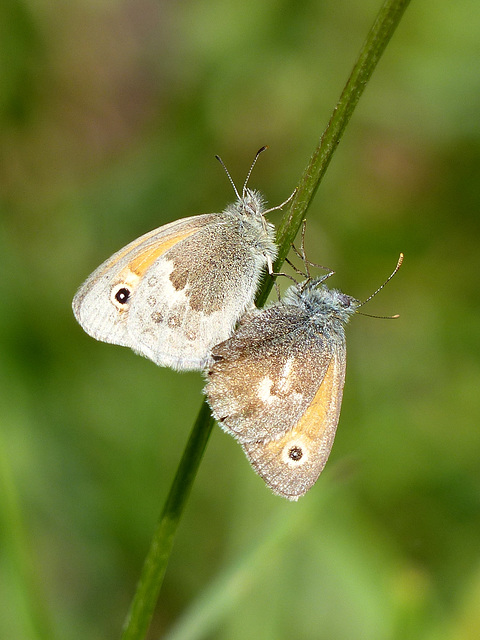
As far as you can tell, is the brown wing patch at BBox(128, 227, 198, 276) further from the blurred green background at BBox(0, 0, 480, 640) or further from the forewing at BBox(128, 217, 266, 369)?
the blurred green background at BBox(0, 0, 480, 640)

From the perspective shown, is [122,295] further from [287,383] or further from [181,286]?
[287,383]

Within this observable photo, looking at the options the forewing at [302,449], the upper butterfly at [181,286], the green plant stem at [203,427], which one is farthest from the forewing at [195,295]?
the green plant stem at [203,427]

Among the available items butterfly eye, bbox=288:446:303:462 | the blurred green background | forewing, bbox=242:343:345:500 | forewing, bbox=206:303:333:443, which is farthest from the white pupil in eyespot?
the blurred green background

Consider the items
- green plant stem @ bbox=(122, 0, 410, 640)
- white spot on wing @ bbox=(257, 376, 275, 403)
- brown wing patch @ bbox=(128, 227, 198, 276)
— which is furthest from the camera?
brown wing patch @ bbox=(128, 227, 198, 276)

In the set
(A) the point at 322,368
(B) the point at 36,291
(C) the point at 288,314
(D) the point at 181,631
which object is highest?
(B) the point at 36,291

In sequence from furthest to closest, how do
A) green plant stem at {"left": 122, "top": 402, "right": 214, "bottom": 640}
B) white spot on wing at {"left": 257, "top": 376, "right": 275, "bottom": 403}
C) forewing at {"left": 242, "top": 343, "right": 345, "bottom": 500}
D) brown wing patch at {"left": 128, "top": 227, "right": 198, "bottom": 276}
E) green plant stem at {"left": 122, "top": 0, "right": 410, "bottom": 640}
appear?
1. brown wing patch at {"left": 128, "top": 227, "right": 198, "bottom": 276}
2. white spot on wing at {"left": 257, "top": 376, "right": 275, "bottom": 403}
3. forewing at {"left": 242, "top": 343, "right": 345, "bottom": 500}
4. green plant stem at {"left": 122, "top": 402, "right": 214, "bottom": 640}
5. green plant stem at {"left": 122, "top": 0, "right": 410, "bottom": 640}

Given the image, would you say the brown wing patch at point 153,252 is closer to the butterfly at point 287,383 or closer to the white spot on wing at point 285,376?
the butterfly at point 287,383

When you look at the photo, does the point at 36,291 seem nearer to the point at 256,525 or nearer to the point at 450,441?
the point at 256,525

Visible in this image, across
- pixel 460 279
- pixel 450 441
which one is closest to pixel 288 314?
pixel 450 441
